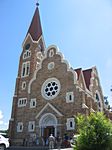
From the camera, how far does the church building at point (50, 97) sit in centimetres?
2998

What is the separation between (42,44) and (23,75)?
27.6 ft

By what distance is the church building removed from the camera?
2998cm

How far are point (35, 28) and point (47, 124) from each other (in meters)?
22.4

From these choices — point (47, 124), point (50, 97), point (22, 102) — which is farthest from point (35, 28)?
point (47, 124)

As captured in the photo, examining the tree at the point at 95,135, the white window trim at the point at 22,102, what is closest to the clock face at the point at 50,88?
the white window trim at the point at 22,102

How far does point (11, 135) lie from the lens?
33625mm

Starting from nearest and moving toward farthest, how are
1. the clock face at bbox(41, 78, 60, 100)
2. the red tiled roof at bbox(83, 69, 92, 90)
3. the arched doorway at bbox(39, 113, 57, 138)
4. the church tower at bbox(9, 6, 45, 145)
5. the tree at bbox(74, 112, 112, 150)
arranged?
the tree at bbox(74, 112, 112, 150)
the arched doorway at bbox(39, 113, 57, 138)
the clock face at bbox(41, 78, 60, 100)
the church tower at bbox(9, 6, 45, 145)
the red tiled roof at bbox(83, 69, 92, 90)

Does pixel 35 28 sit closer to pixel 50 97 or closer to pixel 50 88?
pixel 50 88

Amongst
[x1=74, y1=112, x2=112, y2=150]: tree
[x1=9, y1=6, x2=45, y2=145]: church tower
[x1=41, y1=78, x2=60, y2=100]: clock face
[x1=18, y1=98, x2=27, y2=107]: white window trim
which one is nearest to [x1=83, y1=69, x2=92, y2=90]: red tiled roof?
[x1=41, y1=78, x2=60, y2=100]: clock face

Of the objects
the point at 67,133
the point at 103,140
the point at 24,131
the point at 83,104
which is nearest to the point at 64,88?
the point at 83,104

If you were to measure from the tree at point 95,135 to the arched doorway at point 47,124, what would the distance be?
61.3ft

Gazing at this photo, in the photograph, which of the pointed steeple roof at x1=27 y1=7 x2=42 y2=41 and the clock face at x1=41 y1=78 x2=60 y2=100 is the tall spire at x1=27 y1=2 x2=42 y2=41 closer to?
the pointed steeple roof at x1=27 y1=7 x2=42 y2=41

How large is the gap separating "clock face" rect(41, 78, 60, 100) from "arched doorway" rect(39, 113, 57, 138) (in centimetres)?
295

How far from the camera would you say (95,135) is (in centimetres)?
1185
